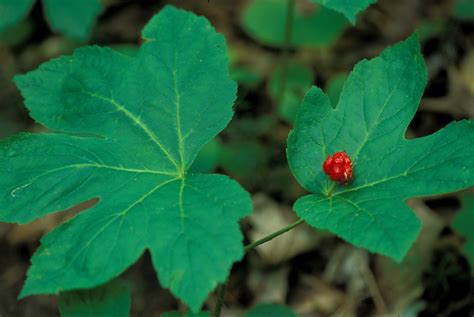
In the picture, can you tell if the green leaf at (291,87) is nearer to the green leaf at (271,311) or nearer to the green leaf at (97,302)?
the green leaf at (271,311)

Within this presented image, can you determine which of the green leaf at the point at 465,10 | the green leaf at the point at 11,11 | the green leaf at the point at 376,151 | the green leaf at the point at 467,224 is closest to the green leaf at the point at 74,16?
the green leaf at the point at 11,11

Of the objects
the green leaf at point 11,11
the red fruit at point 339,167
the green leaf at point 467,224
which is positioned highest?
the green leaf at point 11,11

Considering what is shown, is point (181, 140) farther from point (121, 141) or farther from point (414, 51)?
point (414, 51)

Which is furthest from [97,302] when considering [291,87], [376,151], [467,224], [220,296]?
[291,87]

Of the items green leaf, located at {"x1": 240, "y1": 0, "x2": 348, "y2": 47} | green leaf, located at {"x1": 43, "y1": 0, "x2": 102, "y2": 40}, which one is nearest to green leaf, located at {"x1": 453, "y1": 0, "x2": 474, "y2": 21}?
green leaf, located at {"x1": 240, "y1": 0, "x2": 348, "y2": 47}

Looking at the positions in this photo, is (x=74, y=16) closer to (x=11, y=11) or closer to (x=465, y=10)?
(x=11, y=11)
